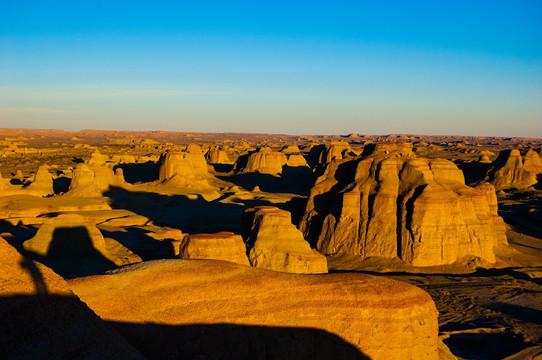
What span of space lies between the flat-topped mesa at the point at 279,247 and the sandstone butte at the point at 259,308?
12.6m

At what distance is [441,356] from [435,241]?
17.2 meters

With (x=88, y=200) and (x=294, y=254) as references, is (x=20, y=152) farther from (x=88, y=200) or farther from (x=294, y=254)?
(x=294, y=254)

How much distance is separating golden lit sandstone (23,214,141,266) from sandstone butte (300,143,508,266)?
1493 centimetres

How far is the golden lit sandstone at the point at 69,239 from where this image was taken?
92.1 ft

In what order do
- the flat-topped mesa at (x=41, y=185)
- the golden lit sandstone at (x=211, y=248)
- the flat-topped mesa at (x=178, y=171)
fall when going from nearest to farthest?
the golden lit sandstone at (x=211, y=248)
the flat-topped mesa at (x=41, y=185)
the flat-topped mesa at (x=178, y=171)

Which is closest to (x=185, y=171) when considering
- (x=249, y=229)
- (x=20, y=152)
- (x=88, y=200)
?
(x=88, y=200)

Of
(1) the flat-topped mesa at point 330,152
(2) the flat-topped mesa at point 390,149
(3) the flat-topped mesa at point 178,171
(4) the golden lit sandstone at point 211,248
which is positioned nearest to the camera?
(4) the golden lit sandstone at point 211,248

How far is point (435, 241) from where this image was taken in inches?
1330

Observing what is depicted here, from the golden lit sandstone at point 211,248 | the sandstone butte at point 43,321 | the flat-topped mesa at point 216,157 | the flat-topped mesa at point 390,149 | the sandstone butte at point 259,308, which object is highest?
the flat-topped mesa at point 390,149

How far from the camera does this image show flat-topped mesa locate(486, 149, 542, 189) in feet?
258

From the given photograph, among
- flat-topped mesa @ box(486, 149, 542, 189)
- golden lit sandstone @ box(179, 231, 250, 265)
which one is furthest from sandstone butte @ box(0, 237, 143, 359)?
flat-topped mesa @ box(486, 149, 542, 189)

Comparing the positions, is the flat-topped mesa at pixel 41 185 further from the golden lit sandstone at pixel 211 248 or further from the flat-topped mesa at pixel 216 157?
the flat-topped mesa at pixel 216 157

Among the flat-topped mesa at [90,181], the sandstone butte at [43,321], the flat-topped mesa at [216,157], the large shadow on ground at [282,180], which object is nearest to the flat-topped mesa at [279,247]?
the sandstone butte at [43,321]

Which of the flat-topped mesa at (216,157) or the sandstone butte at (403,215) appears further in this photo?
the flat-topped mesa at (216,157)
